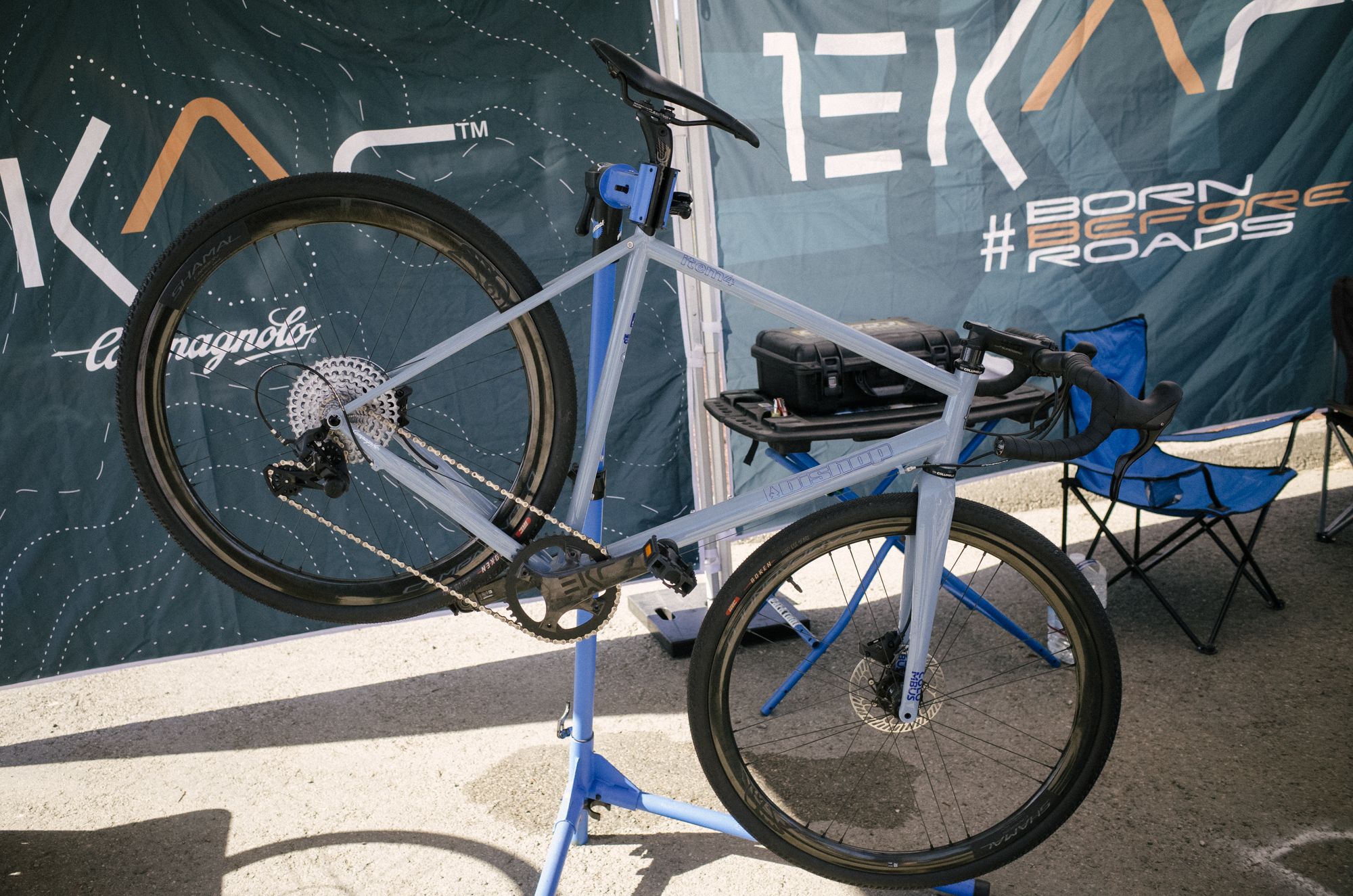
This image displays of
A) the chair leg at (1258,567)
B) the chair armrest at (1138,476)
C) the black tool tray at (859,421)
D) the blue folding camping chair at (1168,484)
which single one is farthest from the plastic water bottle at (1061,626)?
the black tool tray at (859,421)

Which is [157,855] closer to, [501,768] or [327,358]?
[501,768]

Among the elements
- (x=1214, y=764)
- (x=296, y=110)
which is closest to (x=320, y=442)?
(x=296, y=110)

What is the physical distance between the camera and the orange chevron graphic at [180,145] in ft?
8.46

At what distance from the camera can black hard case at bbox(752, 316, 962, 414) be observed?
2.38 metres

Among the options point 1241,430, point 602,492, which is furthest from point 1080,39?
point 602,492

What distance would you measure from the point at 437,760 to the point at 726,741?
44.1 inches

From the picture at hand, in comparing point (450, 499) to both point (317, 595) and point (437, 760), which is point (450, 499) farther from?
point (437, 760)

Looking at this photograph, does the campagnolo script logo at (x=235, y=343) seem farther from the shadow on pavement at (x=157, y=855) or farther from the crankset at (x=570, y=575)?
the crankset at (x=570, y=575)

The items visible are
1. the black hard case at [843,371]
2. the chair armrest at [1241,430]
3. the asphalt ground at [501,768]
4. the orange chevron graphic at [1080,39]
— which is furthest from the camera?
the orange chevron graphic at [1080,39]

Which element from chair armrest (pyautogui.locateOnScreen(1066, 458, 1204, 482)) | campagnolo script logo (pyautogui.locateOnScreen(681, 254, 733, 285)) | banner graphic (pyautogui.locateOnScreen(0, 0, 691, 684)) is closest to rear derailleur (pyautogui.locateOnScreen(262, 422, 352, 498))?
campagnolo script logo (pyautogui.locateOnScreen(681, 254, 733, 285))

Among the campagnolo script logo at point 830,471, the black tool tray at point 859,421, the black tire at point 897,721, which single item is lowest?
the black tire at point 897,721

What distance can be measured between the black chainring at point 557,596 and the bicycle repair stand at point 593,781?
118mm

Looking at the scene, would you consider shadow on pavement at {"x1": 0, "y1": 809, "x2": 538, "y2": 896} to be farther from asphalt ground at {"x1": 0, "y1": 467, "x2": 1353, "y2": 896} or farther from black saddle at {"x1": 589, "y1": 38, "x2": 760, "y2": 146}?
black saddle at {"x1": 589, "y1": 38, "x2": 760, "y2": 146}

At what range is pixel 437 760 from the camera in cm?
252
